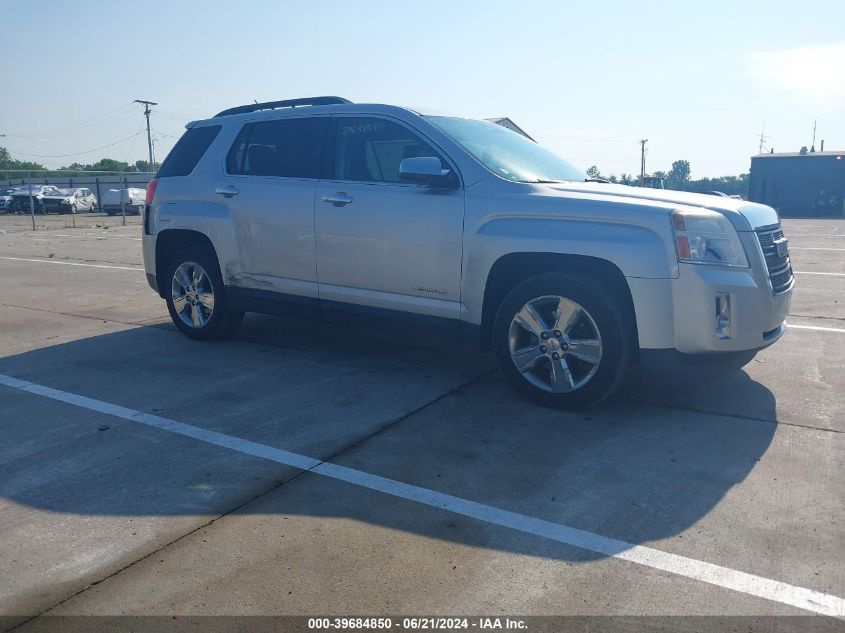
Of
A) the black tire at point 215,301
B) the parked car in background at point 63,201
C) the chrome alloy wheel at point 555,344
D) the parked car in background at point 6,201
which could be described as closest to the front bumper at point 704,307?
the chrome alloy wheel at point 555,344

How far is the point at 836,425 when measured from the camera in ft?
15.2

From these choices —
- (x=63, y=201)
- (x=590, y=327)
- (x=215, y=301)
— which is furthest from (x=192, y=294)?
(x=63, y=201)

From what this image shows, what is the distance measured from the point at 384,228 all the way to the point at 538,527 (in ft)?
9.07

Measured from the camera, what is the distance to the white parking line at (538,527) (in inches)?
111

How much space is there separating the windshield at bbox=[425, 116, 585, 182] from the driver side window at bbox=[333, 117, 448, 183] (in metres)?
0.23

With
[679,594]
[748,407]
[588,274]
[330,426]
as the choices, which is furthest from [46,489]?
[748,407]

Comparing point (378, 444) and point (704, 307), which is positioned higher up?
point (704, 307)

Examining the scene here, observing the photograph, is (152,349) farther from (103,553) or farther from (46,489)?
(103,553)

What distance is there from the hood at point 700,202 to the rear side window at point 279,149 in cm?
202

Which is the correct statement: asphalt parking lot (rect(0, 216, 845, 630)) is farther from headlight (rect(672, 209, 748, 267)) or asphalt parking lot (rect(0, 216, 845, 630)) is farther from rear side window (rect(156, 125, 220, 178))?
rear side window (rect(156, 125, 220, 178))

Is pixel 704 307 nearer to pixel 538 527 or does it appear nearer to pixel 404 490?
pixel 538 527

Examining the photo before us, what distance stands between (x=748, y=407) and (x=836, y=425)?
517mm

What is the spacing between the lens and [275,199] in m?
6.16

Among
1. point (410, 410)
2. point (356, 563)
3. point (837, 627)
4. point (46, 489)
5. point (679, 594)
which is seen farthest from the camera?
point (410, 410)
